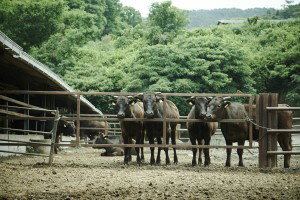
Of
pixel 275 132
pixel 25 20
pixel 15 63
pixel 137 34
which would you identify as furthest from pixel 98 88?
pixel 275 132

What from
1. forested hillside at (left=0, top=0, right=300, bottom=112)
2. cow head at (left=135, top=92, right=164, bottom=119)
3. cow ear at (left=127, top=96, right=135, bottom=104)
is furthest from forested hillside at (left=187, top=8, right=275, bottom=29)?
cow head at (left=135, top=92, right=164, bottom=119)

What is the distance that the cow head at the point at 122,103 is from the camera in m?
10.7

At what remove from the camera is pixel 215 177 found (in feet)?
25.8

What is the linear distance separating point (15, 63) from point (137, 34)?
36.4 meters

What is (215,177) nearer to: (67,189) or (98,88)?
(67,189)

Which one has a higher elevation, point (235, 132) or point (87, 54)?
point (87, 54)

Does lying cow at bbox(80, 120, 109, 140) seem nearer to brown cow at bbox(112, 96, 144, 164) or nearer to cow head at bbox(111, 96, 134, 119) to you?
brown cow at bbox(112, 96, 144, 164)

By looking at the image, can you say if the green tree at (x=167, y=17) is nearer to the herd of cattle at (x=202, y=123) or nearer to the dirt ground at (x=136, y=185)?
the herd of cattle at (x=202, y=123)

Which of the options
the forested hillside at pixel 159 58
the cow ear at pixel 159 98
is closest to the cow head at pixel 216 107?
the cow ear at pixel 159 98

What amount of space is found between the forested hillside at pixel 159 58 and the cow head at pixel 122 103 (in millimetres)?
16419

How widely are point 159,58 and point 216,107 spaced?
19.6m

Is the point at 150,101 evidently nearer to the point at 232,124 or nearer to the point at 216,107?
the point at 216,107

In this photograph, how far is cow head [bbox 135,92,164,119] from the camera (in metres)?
10.5

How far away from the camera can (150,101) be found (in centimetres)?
1077
